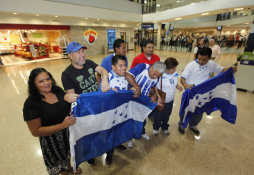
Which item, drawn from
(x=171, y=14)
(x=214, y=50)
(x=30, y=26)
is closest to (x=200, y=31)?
(x=171, y=14)

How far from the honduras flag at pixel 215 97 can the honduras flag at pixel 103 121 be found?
84 centimetres

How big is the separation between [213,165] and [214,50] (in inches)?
172

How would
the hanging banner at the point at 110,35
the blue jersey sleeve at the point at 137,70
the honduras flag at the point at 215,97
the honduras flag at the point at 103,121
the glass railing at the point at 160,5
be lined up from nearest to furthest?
the honduras flag at the point at 103,121, the blue jersey sleeve at the point at 137,70, the honduras flag at the point at 215,97, the glass railing at the point at 160,5, the hanging banner at the point at 110,35

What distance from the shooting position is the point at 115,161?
6.59ft

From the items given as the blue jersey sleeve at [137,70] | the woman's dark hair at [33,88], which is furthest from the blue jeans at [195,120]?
the woman's dark hair at [33,88]

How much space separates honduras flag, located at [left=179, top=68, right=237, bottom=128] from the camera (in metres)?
2.23

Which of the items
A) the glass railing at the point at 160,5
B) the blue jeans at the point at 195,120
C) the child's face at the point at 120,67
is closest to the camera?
the child's face at the point at 120,67

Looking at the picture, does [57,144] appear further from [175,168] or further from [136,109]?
[175,168]

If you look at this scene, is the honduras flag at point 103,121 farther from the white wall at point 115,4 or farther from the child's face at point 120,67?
the white wall at point 115,4

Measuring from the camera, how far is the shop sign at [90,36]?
12275 mm

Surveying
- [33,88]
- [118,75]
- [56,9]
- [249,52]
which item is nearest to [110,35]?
[56,9]

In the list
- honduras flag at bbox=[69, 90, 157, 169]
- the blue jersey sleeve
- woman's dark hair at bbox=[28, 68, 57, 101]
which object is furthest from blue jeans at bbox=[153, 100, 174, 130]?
woman's dark hair at bbox=[28, 68, 57, 101]

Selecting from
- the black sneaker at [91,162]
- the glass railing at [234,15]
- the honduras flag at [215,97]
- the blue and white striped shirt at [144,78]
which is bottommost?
the black sneaker at [91,162]

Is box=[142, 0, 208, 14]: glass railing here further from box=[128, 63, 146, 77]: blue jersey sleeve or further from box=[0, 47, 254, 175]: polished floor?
box=[128, 63, 146, 77]: blue jersey sleeve
